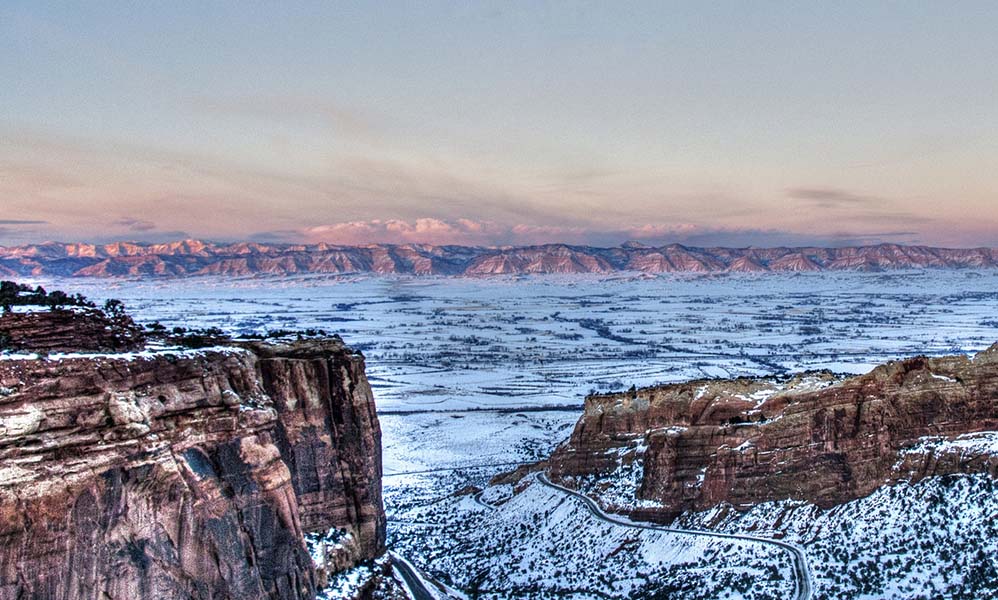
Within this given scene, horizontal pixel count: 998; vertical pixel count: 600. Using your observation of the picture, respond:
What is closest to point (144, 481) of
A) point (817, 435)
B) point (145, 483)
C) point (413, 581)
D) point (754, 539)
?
point (145, 483)

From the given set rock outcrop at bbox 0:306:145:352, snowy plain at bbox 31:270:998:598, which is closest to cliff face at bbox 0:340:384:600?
rock outcrop at bbox 0:306:145:352

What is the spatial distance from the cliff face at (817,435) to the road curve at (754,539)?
104 centimetres

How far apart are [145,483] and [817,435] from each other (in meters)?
33.1

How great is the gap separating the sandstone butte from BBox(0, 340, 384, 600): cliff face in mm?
29

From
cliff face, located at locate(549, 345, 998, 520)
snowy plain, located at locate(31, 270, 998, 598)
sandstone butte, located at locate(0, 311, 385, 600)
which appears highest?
sandstone butte, located at locate(0, 311, 385, 600)

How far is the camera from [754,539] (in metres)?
38.7

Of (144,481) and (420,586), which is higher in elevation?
(144,481)

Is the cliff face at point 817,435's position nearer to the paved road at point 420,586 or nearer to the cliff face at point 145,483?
the paved road at point 420,586

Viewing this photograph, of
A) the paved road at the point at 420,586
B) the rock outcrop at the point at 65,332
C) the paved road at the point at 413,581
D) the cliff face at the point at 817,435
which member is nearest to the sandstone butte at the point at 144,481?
the rock outcrop at the point at 65,332

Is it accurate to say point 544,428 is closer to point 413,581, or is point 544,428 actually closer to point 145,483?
point 413,581

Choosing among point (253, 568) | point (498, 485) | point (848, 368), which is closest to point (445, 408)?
point (498, 485)

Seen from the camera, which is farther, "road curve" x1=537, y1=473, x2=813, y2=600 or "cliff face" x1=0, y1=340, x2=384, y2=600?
"road curve" x1=537, y1=473, x2=813, y2=600

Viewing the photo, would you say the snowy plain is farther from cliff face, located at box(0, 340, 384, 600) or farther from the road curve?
cliff face, located at box(0, 340, 384, 600)

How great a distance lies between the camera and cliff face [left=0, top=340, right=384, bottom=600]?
1767cm
